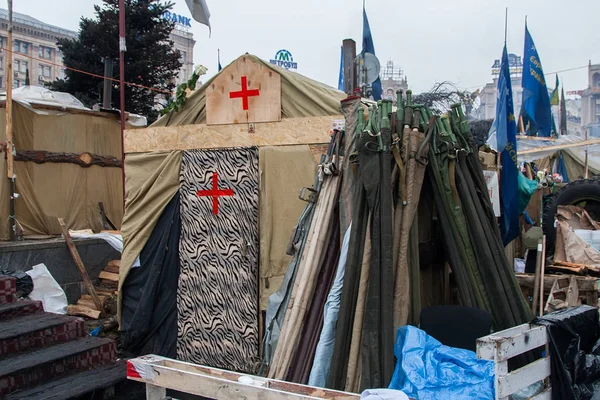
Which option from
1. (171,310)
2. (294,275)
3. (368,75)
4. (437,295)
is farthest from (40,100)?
(437,295)

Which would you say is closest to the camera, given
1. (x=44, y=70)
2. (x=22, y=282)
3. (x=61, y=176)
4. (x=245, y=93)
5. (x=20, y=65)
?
(x=245, y=93)

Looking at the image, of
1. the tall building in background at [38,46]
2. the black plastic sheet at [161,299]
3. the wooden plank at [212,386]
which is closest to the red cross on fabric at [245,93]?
the black plastic sheet at [161,299]

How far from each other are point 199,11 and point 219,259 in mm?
4670

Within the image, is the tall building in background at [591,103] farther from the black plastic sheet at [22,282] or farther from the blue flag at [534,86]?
the black plastic sheet at [22,282]

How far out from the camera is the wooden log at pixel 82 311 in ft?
27.3

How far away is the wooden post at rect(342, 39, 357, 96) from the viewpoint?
17.8 ft

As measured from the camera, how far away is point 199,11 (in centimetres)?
885

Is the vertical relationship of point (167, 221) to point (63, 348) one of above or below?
above

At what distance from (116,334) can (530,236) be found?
21.7ft

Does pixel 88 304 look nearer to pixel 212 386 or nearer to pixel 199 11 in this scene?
pixel 199 11

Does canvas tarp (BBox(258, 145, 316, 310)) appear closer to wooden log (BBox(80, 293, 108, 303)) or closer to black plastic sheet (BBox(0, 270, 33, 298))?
black plastic sheet (BBox(0, 270, 33, 298))

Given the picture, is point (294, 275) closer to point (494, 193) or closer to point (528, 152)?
point (494, 193)

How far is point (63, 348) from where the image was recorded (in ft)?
19.4

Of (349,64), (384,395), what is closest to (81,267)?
(349,64)
